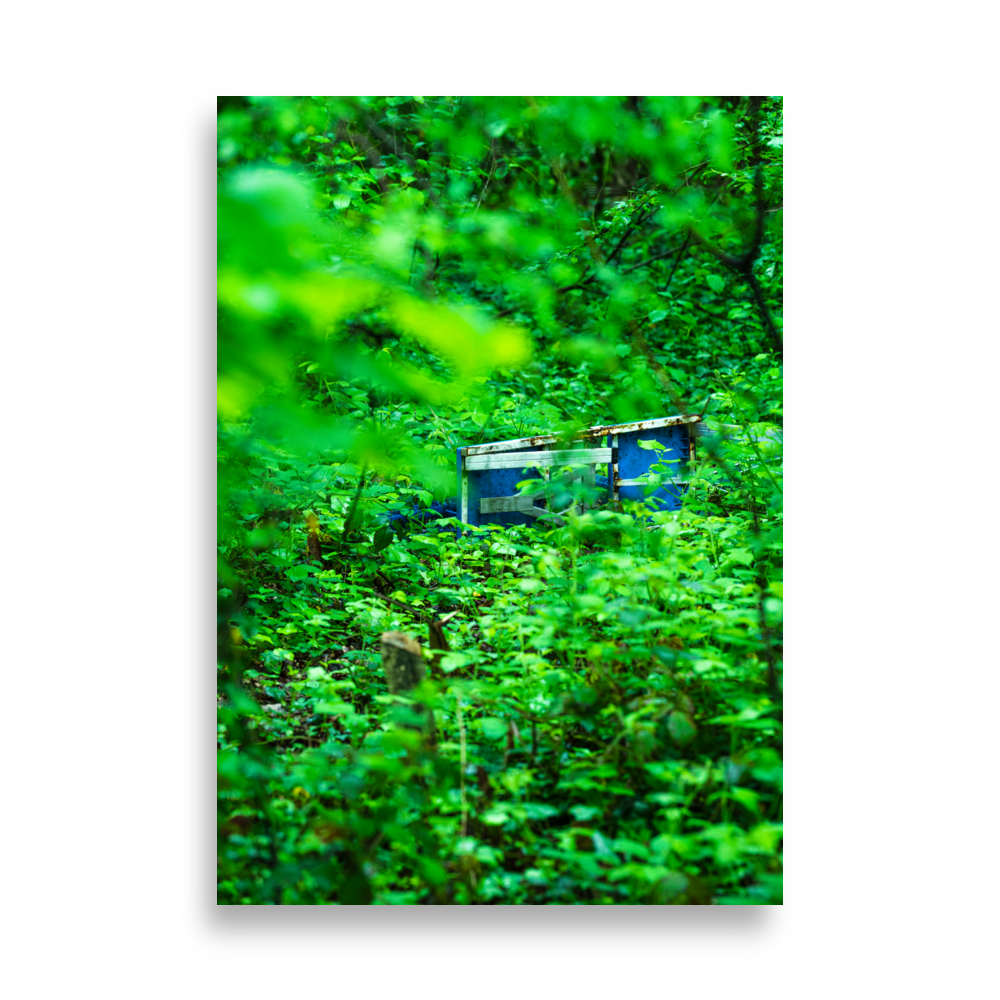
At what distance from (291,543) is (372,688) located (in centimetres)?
168

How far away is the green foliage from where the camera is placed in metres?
1.33

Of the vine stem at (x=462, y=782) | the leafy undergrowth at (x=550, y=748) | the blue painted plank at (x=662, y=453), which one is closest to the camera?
the leafy undergrowth at (x=550, y=748)

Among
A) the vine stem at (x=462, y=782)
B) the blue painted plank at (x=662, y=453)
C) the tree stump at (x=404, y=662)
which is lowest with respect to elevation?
the vine stem at (x=462, y=782)

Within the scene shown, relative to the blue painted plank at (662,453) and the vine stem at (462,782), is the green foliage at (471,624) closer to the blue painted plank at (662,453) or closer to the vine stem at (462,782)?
the vine stem at (462,782)

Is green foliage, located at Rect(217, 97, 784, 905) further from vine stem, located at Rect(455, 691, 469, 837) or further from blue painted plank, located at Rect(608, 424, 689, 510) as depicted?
blue painted plank, located at Rect(608, 424, 689, 510)

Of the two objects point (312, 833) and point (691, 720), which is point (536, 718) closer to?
point (691, 720)

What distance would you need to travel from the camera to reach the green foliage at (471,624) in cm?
133

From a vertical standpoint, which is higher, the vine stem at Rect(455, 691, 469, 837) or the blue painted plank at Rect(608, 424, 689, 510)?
the blue painted plank at Rect(608, 424, 689, 510)

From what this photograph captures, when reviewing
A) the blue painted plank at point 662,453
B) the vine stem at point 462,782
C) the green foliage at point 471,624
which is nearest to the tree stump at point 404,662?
the green foliage at point 471,624

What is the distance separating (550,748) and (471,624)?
114 centimetres

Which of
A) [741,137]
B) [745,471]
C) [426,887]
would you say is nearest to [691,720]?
[426,887]

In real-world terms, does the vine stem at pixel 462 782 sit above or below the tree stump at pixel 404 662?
below

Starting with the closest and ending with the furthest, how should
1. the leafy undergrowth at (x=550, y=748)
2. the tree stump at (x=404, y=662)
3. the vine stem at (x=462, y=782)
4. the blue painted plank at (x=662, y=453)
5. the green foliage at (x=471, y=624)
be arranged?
the green foliage at (x=471, y=624), the leafy undergrowth at (x=550, y=748), the vine stem at (x=462, y=782), the tree stump at (x=404, y=662), the blue painted plank at (x=662, y=453)

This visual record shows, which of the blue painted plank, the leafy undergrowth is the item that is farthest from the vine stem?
the blue painted plank
